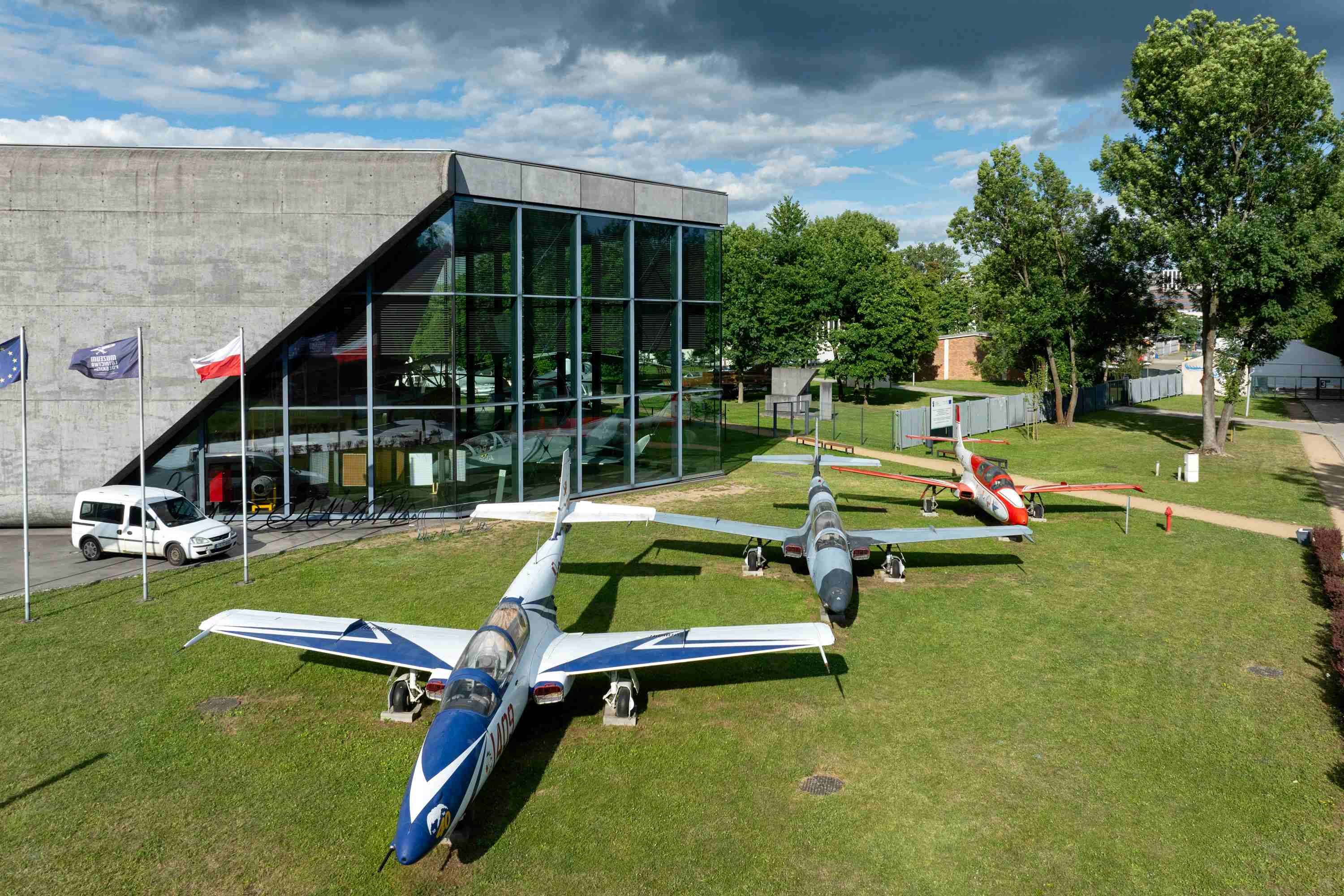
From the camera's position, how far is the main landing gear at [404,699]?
13469 millimetres

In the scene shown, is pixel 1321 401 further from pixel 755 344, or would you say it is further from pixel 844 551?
pixel 844 551

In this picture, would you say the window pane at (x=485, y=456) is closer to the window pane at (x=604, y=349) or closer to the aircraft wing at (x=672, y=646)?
the window pane at (x=604, y=349)

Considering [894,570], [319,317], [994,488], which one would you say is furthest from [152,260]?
[994,488]

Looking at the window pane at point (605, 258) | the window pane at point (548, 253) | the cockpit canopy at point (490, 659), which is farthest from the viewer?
the window pane at point (605, 258)

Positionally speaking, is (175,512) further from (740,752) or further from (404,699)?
(740,752)

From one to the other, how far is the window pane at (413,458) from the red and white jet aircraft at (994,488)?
518 inches

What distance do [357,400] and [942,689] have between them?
20.3 m

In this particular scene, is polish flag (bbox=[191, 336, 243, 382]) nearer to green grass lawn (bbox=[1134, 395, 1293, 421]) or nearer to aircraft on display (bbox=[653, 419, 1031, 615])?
aircraft on display (bbox=[653, 419, 1031, 615])

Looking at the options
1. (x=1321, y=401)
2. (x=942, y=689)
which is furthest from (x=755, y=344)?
A: (x=942, y=689)

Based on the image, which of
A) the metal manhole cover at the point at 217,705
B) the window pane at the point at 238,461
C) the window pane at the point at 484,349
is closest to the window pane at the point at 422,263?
the window pane at the point at 484,349

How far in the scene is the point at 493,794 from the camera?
11500 mm

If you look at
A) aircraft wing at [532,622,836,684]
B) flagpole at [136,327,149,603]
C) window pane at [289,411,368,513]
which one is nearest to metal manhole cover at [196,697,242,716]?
aircraft wing at [532,622,836,684]

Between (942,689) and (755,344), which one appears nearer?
(942,689)

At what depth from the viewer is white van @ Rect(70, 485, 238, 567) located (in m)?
22.0
